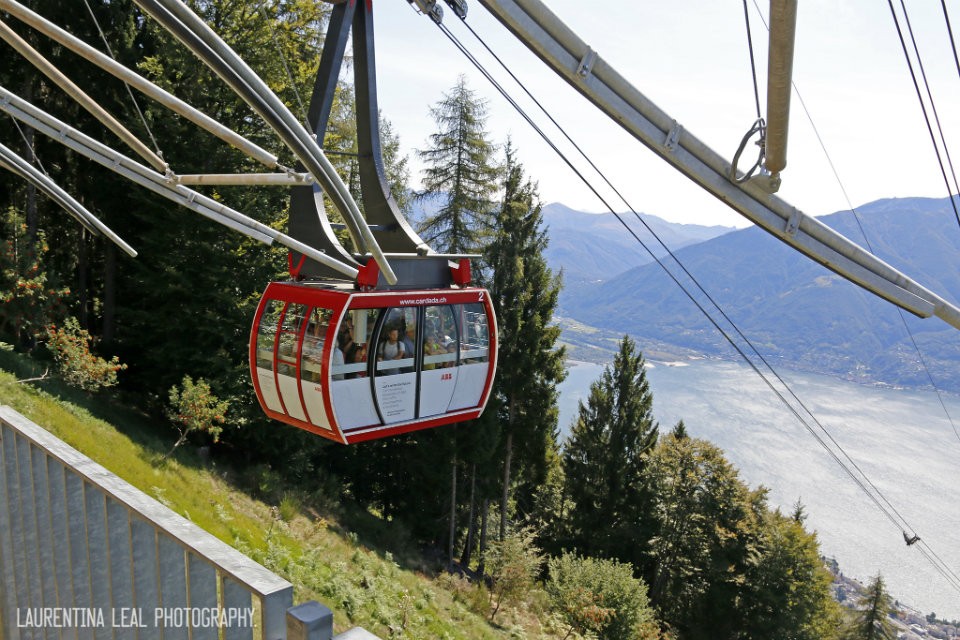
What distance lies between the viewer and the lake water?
53.4 m

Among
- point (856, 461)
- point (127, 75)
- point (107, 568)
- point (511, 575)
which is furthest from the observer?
point (856, 461)

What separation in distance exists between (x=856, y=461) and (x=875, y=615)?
50464mm

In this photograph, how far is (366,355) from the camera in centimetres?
732

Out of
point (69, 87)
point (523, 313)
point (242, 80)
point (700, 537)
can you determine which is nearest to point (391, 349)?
point (69, 87)

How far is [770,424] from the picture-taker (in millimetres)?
88188

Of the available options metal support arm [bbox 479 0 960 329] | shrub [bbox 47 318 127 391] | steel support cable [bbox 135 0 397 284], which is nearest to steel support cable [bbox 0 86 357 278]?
steel support cable [bbox 135 0 397 284]

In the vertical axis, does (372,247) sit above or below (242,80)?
below

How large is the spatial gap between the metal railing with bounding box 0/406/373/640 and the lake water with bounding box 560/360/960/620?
107ft

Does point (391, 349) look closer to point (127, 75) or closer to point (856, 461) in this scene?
point (127, 75)

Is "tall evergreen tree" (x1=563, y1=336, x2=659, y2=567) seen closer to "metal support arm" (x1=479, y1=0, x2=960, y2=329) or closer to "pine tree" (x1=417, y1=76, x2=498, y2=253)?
"pine tree" (x1=417, y1=76, x2=498, y2=253)

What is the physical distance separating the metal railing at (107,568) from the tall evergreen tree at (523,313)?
1916cm

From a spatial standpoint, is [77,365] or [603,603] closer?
[77,365]

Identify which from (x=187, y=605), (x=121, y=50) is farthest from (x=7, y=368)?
(x=187, y=605)

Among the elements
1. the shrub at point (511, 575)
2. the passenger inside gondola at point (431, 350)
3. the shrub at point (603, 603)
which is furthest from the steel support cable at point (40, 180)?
the shrub at point (603, 603)
